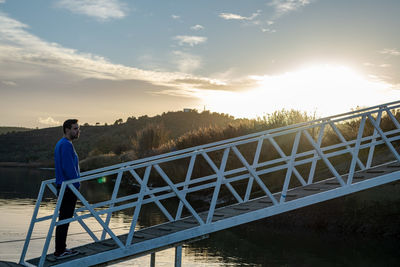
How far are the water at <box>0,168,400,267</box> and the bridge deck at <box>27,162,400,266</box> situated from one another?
220 centimetres

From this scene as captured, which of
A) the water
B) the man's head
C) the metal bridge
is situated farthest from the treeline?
the man's head

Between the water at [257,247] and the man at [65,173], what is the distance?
3080 millimetres

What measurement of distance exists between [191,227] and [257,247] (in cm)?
465

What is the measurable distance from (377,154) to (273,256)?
6929 millimetres

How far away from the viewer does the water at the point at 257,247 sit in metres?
10.5

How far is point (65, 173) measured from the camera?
698 centimetres

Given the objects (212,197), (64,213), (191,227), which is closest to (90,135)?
(212,197)

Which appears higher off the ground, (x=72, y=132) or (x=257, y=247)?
(x=72, y=132)

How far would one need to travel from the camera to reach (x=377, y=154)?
16.3m

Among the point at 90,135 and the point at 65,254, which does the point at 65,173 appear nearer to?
the point at 65,254

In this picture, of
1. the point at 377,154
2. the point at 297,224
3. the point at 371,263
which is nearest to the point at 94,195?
the point at 297,224

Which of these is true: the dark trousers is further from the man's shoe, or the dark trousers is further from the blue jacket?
the blue jacket

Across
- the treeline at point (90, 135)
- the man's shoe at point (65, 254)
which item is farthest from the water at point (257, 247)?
the treeline at point (90, 135)

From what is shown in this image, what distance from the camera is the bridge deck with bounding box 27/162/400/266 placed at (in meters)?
7.11
